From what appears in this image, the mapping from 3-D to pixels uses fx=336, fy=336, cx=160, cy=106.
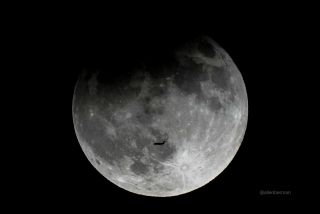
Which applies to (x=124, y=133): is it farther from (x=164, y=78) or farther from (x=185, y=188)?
(x=185, y=188)

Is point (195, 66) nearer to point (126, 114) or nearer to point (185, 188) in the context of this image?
point (126, 114)

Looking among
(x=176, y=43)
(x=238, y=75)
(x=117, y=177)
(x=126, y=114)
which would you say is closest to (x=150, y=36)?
(x=176, y=43)

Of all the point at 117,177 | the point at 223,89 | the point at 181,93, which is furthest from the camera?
the point at 117,177

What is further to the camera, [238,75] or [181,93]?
[238,75]

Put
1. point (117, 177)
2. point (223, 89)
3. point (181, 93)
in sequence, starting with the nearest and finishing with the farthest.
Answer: point (181, 93), point (223, 89), point (117, 177)

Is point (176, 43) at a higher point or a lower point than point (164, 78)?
higher

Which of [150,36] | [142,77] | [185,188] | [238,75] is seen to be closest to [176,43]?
[150,36]

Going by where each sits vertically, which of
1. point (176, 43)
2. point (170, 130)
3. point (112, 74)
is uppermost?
point (176, 43)
